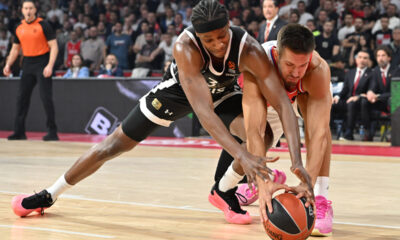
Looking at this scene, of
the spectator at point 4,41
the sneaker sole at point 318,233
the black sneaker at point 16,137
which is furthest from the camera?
the spectator at point 4,41

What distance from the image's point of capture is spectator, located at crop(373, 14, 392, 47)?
449 inches

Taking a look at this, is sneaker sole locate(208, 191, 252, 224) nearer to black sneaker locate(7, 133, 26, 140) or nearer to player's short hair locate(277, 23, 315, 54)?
player's short hair locate(277, 23, 315, 54)

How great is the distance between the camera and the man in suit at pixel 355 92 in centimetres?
1016

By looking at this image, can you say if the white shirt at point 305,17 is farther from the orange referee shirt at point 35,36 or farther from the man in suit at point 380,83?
the orange referee shirt at point 35,36

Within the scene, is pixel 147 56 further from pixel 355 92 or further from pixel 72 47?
pixel 355 92

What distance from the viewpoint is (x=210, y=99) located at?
3469 millimetres

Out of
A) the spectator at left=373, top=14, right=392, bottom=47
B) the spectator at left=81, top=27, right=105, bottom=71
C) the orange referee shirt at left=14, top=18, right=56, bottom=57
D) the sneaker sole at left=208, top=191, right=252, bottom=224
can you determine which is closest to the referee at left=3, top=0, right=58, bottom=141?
the orange referee shirt at left=14, top=18, right=56, bottom=57

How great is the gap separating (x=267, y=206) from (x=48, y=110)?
23.3 ft

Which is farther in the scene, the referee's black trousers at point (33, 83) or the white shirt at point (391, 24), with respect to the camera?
the white shirt at point (391, 24)

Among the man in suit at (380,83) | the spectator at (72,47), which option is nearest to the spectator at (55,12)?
the spectator at (72,47)

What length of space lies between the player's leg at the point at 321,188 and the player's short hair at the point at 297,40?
1.46ft

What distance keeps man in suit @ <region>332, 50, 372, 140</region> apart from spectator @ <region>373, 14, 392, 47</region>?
1289 millimetres

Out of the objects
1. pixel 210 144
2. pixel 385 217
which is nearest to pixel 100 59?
pixel 210 144

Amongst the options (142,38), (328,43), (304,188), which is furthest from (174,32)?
(304,188)
